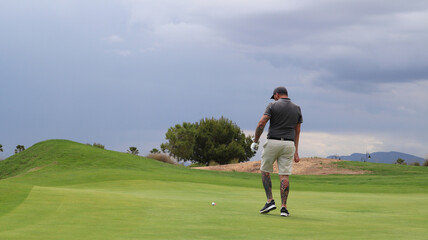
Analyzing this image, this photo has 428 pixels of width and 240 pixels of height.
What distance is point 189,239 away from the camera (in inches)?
307

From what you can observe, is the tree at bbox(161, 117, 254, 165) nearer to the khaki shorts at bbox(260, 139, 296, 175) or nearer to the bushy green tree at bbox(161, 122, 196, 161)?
the bushy green tree at bbox(161, 122, 196, 161)

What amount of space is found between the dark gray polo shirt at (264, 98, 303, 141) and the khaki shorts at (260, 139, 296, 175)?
0.17 metres

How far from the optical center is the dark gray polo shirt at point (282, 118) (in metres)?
12.1

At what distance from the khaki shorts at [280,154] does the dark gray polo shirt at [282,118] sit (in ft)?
0.55

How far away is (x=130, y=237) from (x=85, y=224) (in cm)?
188

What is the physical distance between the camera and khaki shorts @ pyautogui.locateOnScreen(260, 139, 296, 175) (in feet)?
39.4

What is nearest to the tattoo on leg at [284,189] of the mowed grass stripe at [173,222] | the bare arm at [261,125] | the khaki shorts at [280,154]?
the khaki shorts at [280,154]

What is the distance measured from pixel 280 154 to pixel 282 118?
85cm

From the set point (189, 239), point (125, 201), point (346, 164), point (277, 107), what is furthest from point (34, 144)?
point (189, 239)

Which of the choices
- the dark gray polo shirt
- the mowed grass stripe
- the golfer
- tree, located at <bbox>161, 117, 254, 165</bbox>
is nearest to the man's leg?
the golfer

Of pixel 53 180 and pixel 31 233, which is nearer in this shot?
pixel 31 233

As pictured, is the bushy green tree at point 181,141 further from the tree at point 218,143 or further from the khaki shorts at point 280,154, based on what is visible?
the khaki shorts at point 280,154

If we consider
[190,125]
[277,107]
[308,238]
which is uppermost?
[190,125]

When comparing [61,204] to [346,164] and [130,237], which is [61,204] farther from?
[346,164]
